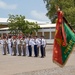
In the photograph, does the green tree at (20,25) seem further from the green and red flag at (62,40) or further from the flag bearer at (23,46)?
the green and red flag at (62,40)

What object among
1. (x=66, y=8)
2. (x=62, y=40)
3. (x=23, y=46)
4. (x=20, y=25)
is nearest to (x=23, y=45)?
(x=23, y=46)

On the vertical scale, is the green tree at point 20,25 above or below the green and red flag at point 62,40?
below

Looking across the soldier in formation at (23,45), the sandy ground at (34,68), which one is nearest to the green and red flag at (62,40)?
the sandy ground at (34,68)

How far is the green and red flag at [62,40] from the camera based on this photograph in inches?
261

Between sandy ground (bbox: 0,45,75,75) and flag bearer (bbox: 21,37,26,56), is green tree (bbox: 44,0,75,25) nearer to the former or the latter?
flag bearer (bbox: 21,37,26,56)

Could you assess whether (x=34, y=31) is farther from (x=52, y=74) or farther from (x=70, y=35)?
(x=70, y=35)

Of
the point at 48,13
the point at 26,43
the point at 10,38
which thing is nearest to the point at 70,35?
the point at 26,43

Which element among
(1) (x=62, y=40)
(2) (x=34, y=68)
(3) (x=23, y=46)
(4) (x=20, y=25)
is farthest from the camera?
(4) (x=20, y=25)

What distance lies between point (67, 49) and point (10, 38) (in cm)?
1924

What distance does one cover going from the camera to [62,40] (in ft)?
22.0

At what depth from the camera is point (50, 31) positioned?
177 ft

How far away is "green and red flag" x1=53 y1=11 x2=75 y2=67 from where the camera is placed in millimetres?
6637

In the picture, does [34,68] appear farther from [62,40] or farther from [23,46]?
[23,46]

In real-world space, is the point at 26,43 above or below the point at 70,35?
below
